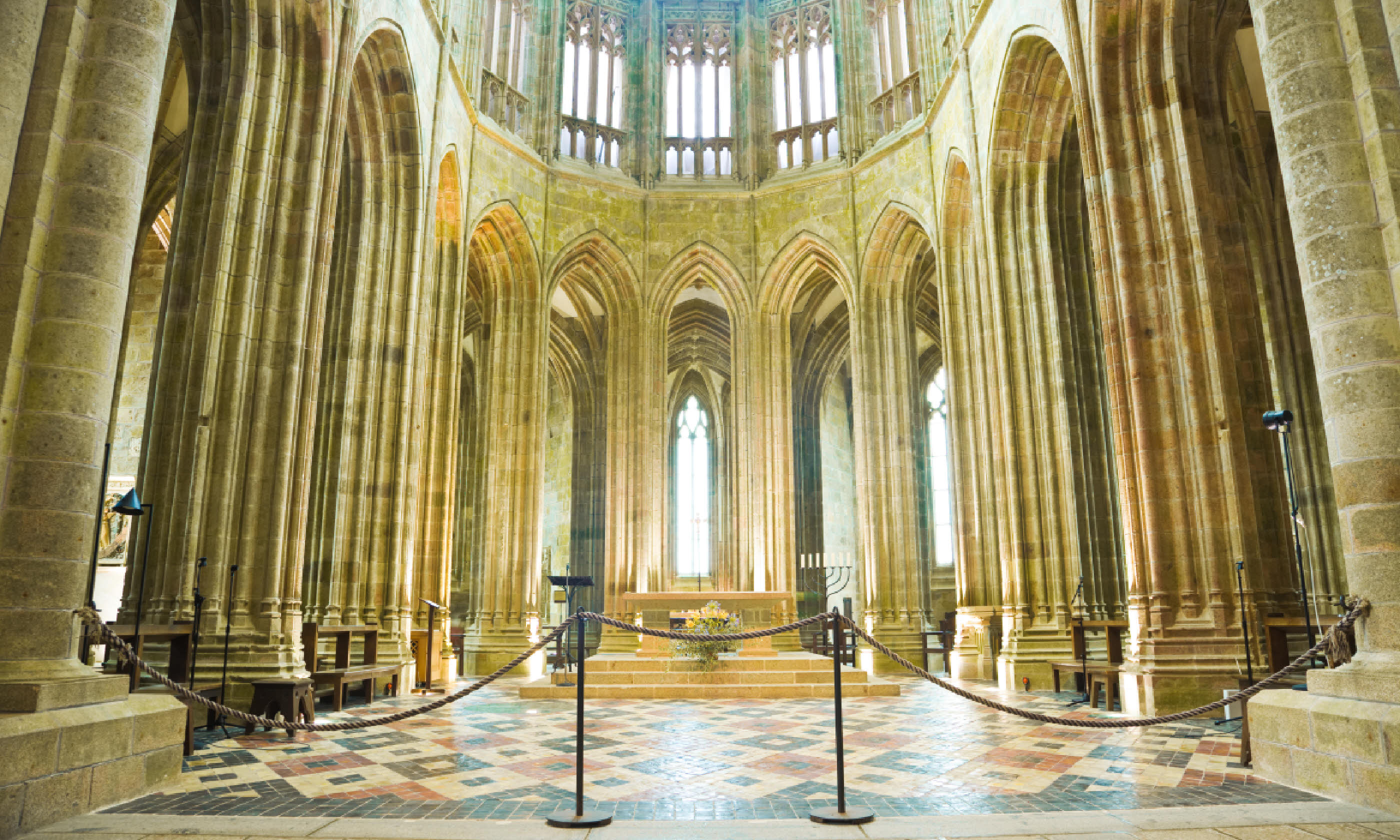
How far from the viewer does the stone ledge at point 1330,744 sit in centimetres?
438

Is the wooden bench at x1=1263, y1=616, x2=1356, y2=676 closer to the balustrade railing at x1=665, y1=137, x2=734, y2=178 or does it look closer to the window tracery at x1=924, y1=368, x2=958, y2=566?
the balustrade railing at x1=665, y1=137, x2=734, y2=178

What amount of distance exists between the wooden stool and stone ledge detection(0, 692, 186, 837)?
238 centimetres

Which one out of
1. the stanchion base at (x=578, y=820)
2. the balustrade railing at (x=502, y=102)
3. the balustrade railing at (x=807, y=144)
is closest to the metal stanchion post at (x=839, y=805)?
the stanchion base at (x=578, y=820)

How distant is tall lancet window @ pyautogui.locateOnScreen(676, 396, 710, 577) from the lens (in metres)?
27.6

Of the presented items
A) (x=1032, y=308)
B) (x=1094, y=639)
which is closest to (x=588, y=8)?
(x=1032, y=308)

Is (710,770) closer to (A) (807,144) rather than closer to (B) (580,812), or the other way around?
(B) (580,812)

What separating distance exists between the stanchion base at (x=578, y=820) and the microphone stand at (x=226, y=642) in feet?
14.7

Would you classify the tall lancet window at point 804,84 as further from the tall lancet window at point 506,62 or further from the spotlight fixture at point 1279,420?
the spotlight fixture at point 1279,420

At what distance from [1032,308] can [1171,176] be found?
4115 millimetres

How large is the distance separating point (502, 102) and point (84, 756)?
15681 mm

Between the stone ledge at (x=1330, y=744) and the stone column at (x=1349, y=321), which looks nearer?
the stone ledge at (x=1330, y=744)

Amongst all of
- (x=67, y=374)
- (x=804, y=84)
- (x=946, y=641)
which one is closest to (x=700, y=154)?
(x=804, y=84)

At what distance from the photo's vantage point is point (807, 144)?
20.1 m

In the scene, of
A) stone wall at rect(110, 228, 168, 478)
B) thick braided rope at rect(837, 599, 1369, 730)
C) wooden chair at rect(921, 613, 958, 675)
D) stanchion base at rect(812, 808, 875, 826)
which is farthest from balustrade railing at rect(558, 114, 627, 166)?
stanchion base at rect(812, 808, 875, 826)
